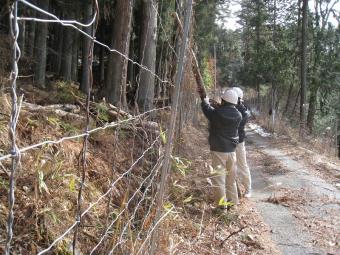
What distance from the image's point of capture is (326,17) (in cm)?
2892

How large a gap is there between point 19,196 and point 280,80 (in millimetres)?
25796

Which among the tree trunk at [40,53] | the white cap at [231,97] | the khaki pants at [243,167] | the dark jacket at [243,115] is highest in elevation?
the tree trunk at [40,53]

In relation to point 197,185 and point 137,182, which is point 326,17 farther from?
point 137,182

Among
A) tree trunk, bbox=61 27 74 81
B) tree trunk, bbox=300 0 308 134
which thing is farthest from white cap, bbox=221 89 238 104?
tree trunk, bbox=300 0 308 134

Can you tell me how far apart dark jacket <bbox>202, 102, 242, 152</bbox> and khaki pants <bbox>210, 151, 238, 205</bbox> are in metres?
0.12

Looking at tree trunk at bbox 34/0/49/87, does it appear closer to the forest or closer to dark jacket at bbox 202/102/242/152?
the forest

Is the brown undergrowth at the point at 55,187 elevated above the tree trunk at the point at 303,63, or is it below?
below

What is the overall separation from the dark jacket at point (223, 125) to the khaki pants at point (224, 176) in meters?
0.12

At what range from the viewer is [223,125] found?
22.8 ft

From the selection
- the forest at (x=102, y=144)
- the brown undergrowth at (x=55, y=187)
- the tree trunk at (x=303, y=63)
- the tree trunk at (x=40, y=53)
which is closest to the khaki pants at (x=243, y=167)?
the forest at (x=102, y=144)

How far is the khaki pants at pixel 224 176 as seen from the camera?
680 cm

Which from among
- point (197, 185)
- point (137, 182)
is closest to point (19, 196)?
point (137, 182)

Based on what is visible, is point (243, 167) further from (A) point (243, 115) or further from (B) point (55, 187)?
(B) point (55, 187)

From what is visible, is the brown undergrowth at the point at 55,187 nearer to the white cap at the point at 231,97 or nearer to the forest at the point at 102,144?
the forest at the point at 102,144
